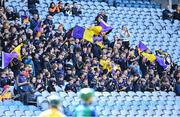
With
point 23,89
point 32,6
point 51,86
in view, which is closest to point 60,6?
point 32,6

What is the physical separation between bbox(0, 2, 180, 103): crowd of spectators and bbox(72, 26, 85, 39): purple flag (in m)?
0.27

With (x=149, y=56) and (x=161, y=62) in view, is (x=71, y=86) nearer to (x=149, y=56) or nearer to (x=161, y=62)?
(x=149, y=56)

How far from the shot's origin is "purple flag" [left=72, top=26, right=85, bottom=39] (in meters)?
→ 19.5

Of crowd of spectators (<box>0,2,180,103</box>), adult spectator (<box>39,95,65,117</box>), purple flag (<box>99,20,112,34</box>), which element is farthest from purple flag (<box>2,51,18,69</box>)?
adult spectator (<box>39,95,65,117</box>)

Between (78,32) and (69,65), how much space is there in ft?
6.16

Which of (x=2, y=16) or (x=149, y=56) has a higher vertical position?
(x=2, y=16)

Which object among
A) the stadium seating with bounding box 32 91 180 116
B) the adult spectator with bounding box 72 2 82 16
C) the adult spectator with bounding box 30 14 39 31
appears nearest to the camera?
the stadium seating with bounding box 32 91 180 116

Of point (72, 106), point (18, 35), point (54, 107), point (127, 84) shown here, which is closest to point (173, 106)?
point (127, 84)

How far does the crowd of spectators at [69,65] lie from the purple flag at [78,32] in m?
0.27

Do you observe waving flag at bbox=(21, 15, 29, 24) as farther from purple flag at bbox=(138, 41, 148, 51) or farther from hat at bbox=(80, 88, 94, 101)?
hat at bbox=(80, 88, 94, 101)

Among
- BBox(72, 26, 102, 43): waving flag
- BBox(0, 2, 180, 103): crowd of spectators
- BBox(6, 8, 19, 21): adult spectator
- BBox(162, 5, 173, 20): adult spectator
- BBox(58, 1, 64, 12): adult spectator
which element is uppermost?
BBox(58, 1, 64, 12): adult spectator

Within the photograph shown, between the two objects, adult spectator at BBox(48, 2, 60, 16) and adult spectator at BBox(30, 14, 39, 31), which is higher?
adult spectator at BBox(48, 2, 60, 16)

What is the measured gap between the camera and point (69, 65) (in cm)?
1792

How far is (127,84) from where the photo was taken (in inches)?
729
